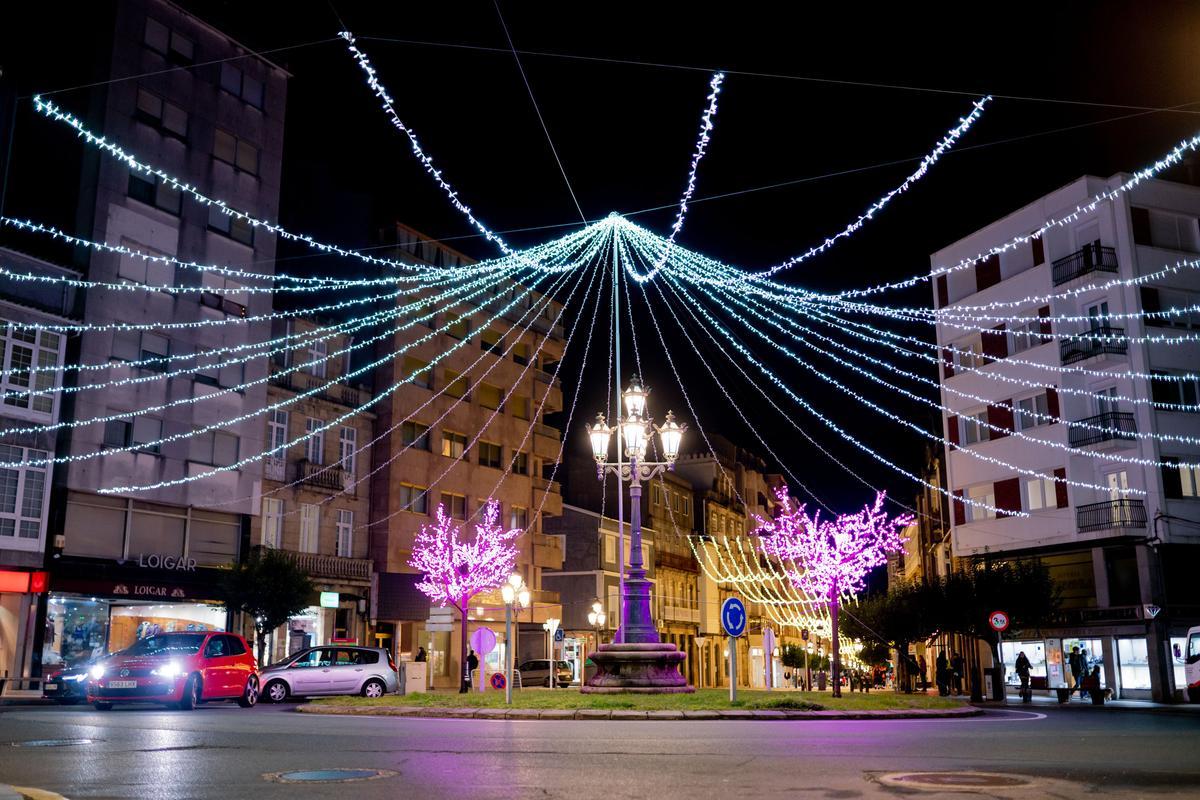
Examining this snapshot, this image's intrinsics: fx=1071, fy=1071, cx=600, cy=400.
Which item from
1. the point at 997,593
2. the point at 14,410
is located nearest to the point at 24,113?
the point at 14,410

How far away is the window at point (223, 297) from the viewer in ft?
128

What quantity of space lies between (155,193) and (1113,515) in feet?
115

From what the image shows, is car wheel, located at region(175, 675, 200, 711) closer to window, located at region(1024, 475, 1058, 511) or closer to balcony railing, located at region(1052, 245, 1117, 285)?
window, located at region(1024, 475, 1058, 511)

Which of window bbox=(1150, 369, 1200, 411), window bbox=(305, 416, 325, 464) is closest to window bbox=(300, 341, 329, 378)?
window bbox=(305, 416, 325, 464)

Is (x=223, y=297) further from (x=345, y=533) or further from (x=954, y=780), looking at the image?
(x=954, y=780)

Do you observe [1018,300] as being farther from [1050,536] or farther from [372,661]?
[372,661]

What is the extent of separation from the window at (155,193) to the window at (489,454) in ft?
60.9

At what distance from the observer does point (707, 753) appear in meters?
10.7

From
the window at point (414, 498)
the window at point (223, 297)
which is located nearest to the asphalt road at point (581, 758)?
the window at point (223, 297)

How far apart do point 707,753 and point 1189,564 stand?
32.4 m

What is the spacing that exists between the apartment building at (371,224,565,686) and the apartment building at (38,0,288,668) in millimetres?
6688

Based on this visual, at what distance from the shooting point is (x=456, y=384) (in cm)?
5019

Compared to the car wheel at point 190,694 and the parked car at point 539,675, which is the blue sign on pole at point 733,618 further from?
the parked car at point 539,675

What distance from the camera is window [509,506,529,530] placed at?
52.2 metres
